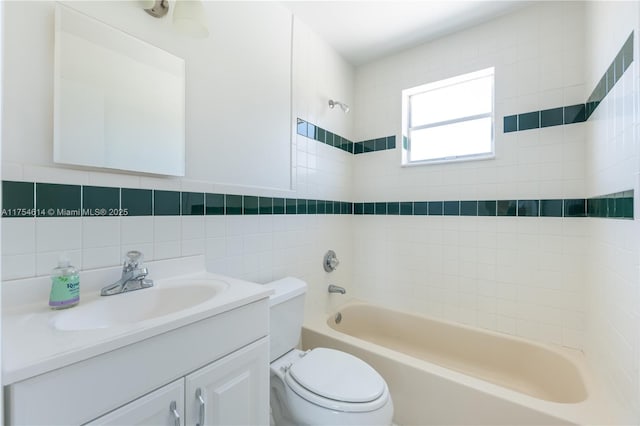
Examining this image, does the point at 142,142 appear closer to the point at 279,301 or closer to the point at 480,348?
the point at 279,301

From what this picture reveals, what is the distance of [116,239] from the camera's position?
1.18m

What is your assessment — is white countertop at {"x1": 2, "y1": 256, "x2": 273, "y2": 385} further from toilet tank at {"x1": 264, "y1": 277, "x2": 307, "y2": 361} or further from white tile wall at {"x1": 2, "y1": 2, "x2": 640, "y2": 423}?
toilet tank at {"x1": 264, "y1": 277, "x2": 307, "y2": 361}

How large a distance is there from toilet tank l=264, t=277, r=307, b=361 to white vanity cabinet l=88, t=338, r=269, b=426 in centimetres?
35

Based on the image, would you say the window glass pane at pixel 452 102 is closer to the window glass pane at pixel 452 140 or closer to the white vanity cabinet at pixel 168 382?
the window glass pane at pixel 452 140

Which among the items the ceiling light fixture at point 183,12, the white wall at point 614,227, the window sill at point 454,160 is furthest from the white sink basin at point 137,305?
the window sill at point 454,160

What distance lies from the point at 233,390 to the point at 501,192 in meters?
1.98

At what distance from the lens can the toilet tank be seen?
152 centimetres

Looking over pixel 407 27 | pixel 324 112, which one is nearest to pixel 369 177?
pixel 324 112

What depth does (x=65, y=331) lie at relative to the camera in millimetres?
792

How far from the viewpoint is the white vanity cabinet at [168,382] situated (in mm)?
680

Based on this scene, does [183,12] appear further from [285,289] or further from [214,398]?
[214,398]

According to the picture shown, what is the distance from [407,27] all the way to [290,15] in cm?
Result: 83

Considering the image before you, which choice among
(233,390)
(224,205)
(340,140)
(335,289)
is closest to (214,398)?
(233,390)

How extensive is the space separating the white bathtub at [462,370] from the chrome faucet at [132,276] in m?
1.13
